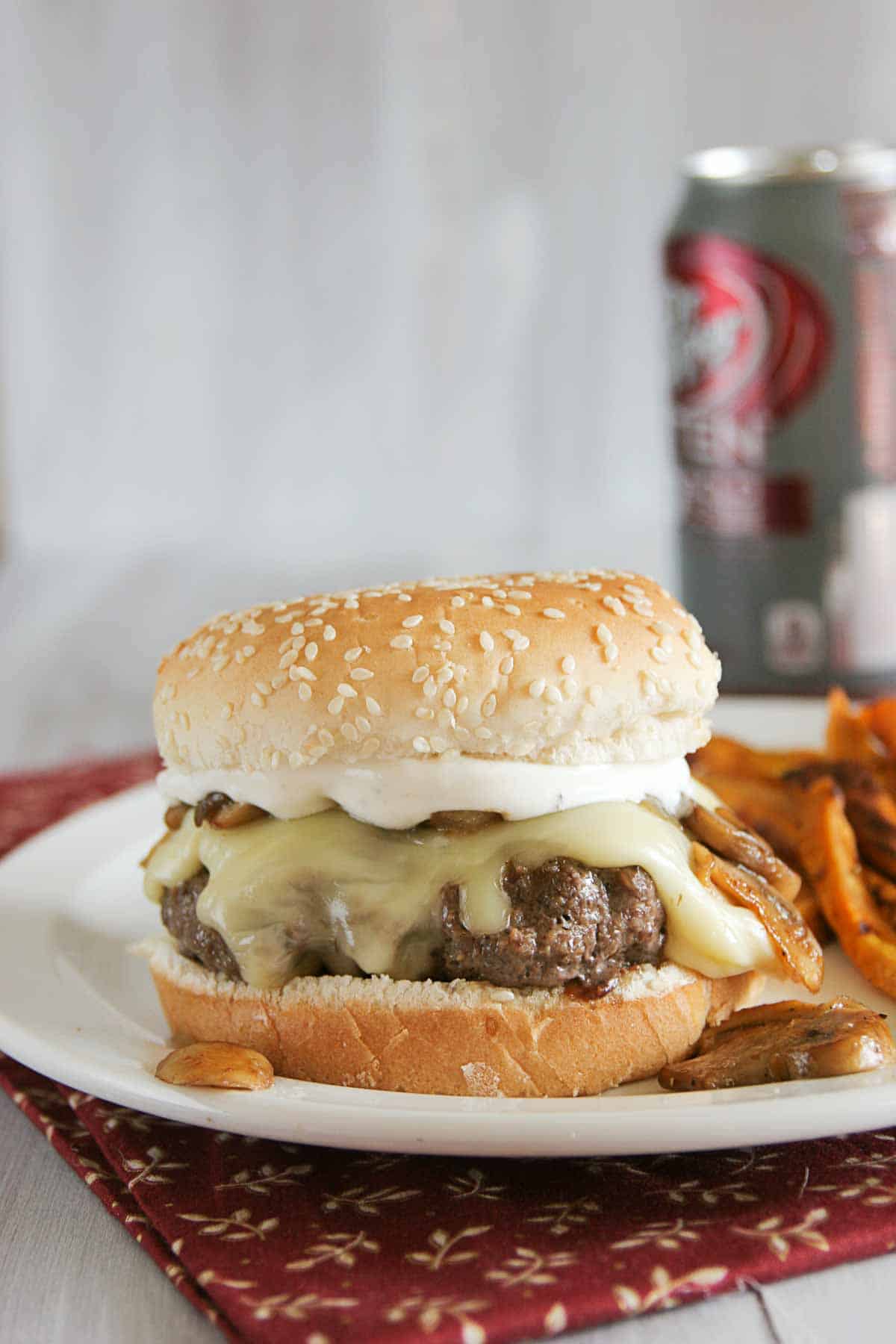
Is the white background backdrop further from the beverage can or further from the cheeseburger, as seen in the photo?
the cheeseburger

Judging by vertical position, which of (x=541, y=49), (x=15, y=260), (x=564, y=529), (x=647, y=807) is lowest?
(x=564, y=529)

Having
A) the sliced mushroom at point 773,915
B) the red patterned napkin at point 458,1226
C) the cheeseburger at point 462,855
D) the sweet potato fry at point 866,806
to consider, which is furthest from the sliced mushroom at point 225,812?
the sweet potato fry at point 866,806

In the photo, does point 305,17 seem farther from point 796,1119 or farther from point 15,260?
point 796,1119

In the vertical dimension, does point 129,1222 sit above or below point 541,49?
below

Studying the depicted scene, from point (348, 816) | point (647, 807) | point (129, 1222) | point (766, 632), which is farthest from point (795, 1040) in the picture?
point (766, 632)

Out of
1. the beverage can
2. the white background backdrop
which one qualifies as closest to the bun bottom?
the beverage can

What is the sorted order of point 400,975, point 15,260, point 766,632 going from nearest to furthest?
point 400,975
point 766,632
point 15,260

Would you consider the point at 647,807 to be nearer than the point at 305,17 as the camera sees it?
Yes
